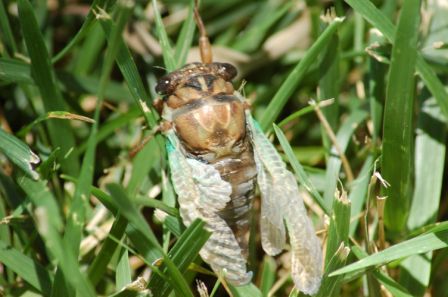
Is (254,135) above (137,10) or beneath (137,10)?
beneath

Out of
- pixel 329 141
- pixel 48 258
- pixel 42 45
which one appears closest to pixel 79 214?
pixel 48 258

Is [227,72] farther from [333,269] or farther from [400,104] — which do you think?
[333,269]

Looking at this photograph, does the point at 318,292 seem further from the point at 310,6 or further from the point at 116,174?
the point at 310,6

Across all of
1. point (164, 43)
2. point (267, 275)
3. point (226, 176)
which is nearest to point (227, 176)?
point (226, 176)

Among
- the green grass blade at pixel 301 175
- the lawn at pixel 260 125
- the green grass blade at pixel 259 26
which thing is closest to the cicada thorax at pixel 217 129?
the lawn at pixel 260 125

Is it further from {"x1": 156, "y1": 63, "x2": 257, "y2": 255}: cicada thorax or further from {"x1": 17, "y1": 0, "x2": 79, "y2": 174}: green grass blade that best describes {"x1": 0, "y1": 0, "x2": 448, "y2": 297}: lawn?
{"x1": 156, "y1": 63, "x2": 257, "y2": 255}: cicada thorax

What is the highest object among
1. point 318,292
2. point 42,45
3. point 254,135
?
point 42,45

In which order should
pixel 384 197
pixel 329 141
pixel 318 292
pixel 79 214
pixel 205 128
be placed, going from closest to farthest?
1. pixel 79 214
2. pixel 318 292
3. pixel 384 197
4. pixel 205 128
5. pixel 329 141

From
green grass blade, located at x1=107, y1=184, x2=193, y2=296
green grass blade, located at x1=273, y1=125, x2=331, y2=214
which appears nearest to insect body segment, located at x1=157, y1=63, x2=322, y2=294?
green grass blade, located at x1=273, y1=125, x2=331, y2=214
